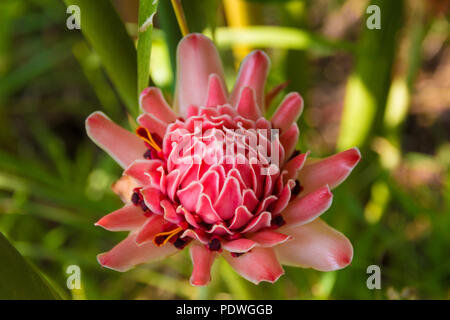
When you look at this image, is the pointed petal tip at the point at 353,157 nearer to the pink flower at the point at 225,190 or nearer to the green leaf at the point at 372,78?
the pink flower at the point at 225,190

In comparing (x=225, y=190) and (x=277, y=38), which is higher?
(x=277, y=38)

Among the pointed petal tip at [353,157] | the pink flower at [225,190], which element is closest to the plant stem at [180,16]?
the pink flower at [225,190]

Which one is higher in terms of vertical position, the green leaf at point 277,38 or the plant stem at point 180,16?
the green leaf at point 277,38

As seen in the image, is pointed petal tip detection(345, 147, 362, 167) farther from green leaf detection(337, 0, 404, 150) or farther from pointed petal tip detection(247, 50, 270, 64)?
green leaf detection(337, 0, 404, 150)

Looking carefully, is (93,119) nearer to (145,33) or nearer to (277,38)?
(145,33)

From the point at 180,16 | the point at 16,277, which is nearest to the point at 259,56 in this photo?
the point at 180,16
